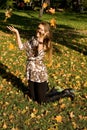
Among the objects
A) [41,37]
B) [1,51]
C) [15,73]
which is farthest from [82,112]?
[1,51]

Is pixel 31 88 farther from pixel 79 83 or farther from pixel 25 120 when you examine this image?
pixel 79 83

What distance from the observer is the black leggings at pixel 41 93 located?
7887mm

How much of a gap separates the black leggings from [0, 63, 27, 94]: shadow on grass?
0.65 metres

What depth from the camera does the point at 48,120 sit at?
284 inches

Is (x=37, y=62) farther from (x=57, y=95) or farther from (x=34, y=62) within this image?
(x=57, y=95)

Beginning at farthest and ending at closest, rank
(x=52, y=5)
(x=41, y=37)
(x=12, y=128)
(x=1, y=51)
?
(x=52, y=5) → (x=1, y=51) → (x=41, y=37) → (x=12, y=128)

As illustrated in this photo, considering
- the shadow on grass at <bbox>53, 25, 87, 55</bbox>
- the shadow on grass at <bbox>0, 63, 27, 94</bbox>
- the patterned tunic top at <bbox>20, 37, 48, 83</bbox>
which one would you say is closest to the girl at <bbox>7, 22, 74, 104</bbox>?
the patterned tunic top at <bbox>20, 37, 48, 83</bbox>

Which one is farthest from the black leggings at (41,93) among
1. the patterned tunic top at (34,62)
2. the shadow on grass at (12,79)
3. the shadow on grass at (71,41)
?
the shadow on grass at (71,41)

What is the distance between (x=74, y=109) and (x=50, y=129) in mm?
1267

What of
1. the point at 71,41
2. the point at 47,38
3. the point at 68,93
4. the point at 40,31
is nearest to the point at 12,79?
the point at 68,93

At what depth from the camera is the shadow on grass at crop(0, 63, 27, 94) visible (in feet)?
29.6

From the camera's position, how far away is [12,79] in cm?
970

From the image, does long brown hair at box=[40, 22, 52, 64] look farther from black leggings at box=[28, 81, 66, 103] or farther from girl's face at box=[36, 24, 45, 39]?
black leggings at box=[28, 81, 66, 103]

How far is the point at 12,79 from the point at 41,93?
1.98 metres
